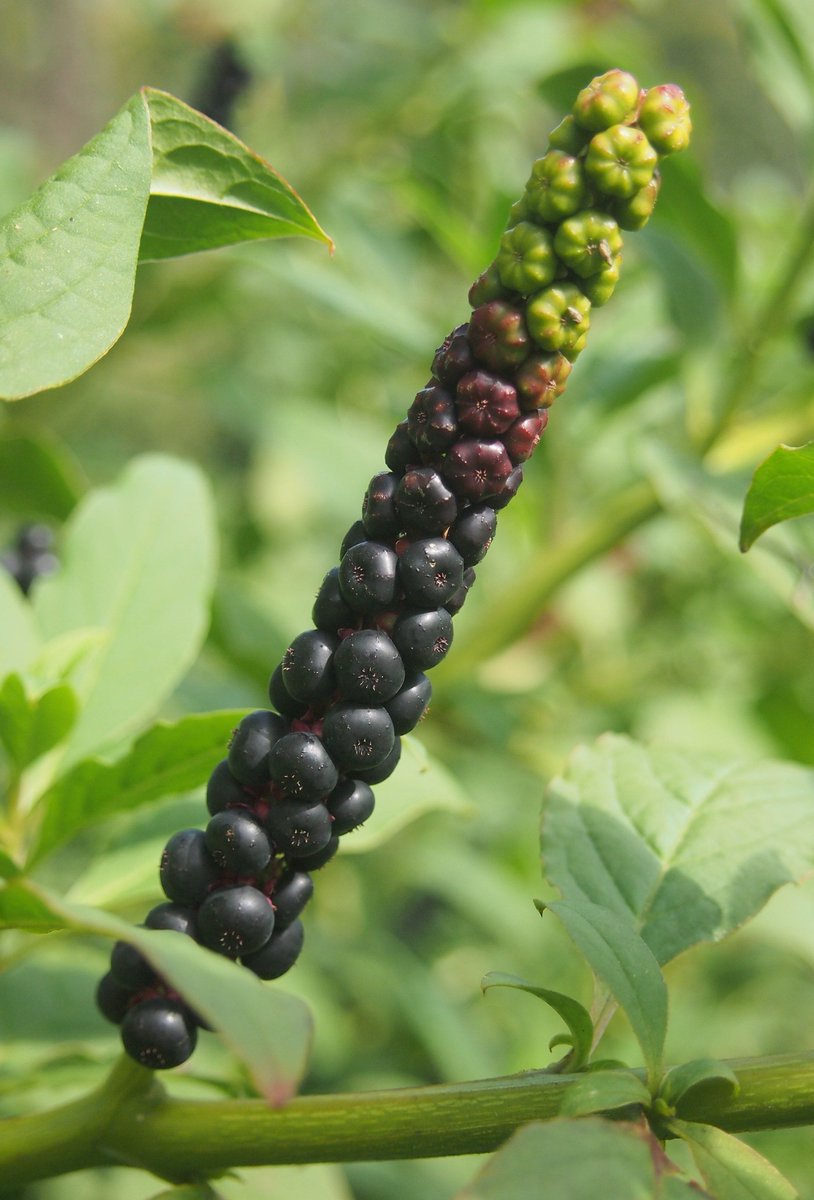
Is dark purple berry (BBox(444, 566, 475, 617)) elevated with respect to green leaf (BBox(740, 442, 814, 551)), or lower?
lower

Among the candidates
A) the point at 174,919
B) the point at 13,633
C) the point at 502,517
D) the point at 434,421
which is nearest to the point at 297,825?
the point at 174,919

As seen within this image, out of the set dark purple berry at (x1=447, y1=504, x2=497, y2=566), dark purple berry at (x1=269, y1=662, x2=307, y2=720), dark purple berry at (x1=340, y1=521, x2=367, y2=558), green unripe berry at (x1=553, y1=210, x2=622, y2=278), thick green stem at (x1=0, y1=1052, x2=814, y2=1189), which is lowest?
thick green stem at (x1=0, y1=1052, x2=814, y2=1189)

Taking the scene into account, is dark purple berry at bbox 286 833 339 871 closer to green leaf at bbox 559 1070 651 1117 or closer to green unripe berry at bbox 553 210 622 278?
green leaf at bbox 559 1070 651 1117

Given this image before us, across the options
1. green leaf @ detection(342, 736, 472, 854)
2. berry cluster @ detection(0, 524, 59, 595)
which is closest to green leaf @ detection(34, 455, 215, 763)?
berry cluster @ detection(0, 524, 59, 595)

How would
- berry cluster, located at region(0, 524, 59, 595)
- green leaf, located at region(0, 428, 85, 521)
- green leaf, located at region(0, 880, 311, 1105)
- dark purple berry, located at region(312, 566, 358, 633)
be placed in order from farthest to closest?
green leaf, located at region(0, 428, 85, 521)
berry cluster, located at region(0, 524, 59, 595)
dark purple berry, located at region(312, 566, 358, 633)
green leaf, located at region(0, 880, 311, 1105)

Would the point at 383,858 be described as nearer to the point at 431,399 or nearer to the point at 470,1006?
the point at 470,1006

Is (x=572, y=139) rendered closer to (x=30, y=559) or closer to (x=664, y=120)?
(x=664, y=120)

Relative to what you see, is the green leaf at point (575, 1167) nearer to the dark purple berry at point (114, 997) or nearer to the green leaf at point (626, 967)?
the green leaf at point (626, 967)
